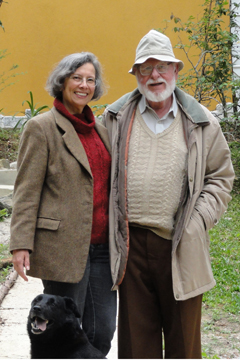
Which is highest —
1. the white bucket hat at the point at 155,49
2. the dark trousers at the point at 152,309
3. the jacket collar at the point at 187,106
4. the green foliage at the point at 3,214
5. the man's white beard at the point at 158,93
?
the white bucket hat at the point at 155,49

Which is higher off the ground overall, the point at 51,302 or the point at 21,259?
the point at 21,259

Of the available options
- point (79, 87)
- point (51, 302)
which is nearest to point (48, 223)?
point (51, 302)

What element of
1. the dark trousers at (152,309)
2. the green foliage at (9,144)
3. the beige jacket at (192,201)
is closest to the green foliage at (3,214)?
the green foliage at (9,144)

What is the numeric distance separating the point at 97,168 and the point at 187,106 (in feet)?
2.23

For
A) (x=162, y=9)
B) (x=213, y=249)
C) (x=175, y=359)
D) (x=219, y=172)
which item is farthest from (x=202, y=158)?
(x=162, y=9)

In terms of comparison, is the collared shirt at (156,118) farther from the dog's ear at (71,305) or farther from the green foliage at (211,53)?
the green foliage at (211,53)

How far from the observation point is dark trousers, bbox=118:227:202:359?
2.93 m

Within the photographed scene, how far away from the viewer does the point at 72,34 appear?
11164 mm

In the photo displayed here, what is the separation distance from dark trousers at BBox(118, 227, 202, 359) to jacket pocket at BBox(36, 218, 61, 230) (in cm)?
48

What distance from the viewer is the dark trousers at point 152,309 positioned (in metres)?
2.93

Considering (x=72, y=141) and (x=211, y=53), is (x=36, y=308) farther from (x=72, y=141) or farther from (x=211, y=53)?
(x=211, y=53)

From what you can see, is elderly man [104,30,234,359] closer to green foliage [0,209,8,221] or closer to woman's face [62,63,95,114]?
woman's face [62,63,95,114]

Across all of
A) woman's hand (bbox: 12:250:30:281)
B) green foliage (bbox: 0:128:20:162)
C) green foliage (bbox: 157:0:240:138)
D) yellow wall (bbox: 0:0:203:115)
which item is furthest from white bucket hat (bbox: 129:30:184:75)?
yellow wall (bbox: 0:0:203:115)

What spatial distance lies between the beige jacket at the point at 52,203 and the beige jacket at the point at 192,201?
0.21 metres
